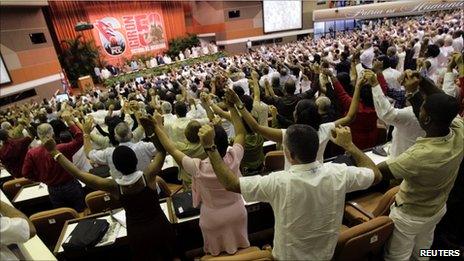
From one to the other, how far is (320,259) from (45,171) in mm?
2965

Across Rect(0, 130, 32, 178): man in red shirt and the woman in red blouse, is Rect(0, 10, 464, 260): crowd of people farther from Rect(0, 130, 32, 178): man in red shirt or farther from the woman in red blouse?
Rect(0, 130, 32, 178): man in red shirt

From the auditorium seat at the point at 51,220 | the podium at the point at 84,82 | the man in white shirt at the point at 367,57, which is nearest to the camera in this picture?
the auditorium seat at the point at 51,220

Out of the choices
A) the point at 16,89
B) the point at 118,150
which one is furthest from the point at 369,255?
the point at 16,89

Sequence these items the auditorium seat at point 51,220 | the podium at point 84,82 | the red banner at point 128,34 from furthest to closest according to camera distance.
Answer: the red banner at point 128,34 → the podium at point 84,82 → the auditorium seat at point 51,220

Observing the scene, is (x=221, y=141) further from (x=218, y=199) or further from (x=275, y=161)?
(x=275, y=161)

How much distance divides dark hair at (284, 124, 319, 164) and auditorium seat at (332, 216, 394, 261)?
1.97ft

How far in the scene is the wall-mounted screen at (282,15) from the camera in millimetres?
20297

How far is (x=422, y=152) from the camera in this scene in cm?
172

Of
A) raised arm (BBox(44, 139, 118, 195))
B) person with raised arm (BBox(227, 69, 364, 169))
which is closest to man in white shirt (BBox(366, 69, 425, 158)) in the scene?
person with raised arm (BBox(227, 69, 364, 169))

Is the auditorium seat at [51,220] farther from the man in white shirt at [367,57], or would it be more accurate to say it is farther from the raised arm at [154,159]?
the man in white shirt at [367,57]

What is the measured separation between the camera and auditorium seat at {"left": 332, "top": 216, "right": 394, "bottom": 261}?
1766 mm

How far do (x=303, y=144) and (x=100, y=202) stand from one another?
2200 mm

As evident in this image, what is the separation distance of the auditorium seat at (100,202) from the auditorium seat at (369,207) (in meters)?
2.13

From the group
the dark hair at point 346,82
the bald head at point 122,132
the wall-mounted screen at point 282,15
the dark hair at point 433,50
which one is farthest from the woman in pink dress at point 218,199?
the wall-mounted screen at point 282,15
